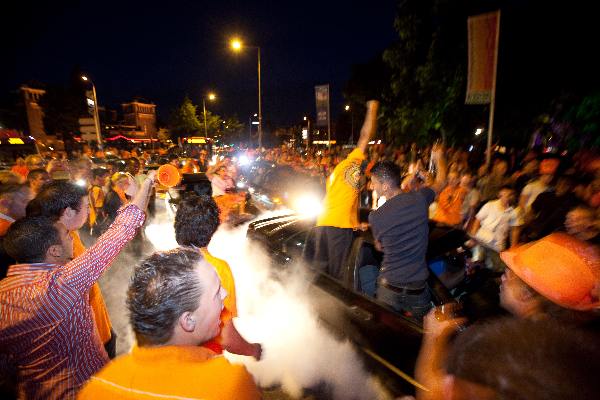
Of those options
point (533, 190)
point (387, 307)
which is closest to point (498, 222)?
point (533, 190)

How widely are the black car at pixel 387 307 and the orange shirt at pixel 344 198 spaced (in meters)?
0.47

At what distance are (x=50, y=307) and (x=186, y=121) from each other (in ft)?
137

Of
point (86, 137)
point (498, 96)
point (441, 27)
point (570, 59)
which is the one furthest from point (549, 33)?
point (86, 137)

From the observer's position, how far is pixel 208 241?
2514mm

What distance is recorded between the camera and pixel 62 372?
1669 millimetres

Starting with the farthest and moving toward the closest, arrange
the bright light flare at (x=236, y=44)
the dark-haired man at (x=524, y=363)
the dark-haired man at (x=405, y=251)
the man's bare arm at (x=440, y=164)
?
the bright light flare at (x=236, y=44) < the man's bare arm at (x=440, y=164) < the dark-haired man at (x=405, y=251) < the dark-haired man at (x=524, y=363)

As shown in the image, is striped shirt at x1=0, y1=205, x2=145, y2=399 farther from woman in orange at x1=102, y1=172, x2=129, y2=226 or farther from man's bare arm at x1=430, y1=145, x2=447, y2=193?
woman in orange at x1=102, y1=172, x2=129, y2=226

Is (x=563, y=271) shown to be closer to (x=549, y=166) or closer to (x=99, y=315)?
(x=99, y=315)

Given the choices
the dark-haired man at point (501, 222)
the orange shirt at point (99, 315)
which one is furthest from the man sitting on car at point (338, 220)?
the dark-haired man at point (501, 222)

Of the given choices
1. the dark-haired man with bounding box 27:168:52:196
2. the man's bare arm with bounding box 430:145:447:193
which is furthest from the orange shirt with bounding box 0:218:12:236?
the man's bare arm with bounding box 430:145:447:193

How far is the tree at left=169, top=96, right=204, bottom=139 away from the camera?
40094 mm

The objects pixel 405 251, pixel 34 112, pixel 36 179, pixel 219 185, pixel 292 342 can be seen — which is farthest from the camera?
pixel 34 112

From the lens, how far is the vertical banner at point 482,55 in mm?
8062

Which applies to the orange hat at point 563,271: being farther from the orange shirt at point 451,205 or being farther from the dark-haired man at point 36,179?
the dark-haired man at point 36,179
